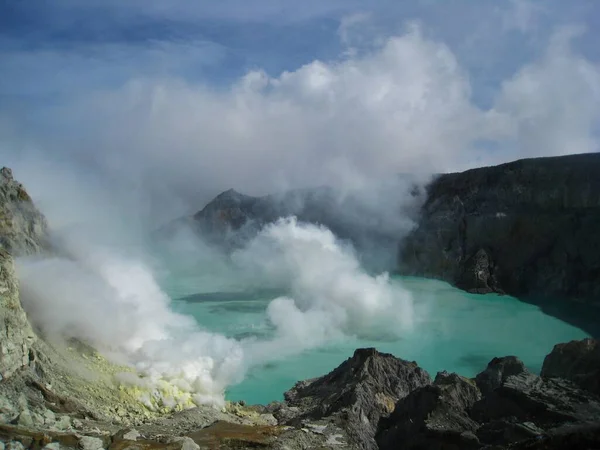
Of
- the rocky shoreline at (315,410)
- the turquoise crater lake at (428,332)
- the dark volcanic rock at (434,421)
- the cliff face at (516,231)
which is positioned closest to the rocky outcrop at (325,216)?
the cliff face at (516,231)

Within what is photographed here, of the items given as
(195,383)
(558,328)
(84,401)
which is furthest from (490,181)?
(84,401)

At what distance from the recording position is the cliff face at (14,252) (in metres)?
14.2

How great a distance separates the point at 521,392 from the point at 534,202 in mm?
39426

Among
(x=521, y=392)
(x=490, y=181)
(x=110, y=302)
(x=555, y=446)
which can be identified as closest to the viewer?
(x=555, y=446)

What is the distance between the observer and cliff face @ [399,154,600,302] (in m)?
45.6

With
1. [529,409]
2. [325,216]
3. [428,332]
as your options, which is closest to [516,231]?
[428,332]

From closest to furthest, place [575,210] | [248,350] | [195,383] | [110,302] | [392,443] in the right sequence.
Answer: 1. [392,443]
2. [195,383]
3. [110,302]
4. [248,350]
5. [575,210]

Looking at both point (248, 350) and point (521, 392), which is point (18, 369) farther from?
point (248, 350)

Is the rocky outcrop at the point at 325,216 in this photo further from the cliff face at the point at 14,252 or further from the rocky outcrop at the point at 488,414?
the rocky outcrop at the point at 488,414

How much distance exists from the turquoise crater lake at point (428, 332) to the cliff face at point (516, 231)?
287 centimetres

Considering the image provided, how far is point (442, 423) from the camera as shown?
46.4ft

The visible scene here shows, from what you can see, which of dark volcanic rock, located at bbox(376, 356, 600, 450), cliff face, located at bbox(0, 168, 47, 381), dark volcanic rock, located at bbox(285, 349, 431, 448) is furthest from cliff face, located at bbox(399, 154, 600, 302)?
cliff face, located at bbox(0, 168, 47, 381)

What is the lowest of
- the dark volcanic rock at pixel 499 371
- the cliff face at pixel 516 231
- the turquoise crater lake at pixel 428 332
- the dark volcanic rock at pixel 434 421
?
the dark volcanic rock at pixel 434 421

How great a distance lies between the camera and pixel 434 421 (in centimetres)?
1437
